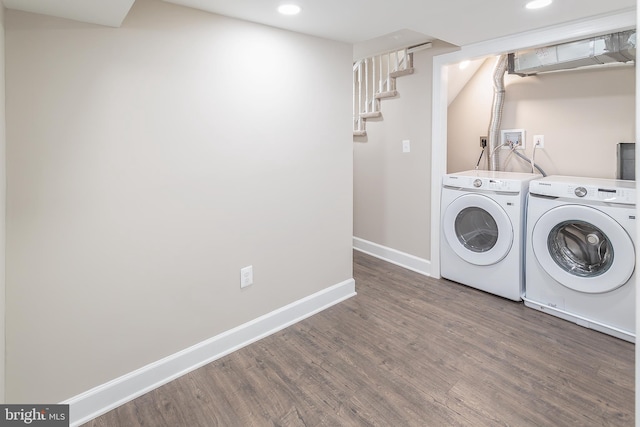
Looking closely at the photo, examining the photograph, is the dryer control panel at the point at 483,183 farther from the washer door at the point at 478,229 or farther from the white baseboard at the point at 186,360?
the white baseboard at the point at 186,360

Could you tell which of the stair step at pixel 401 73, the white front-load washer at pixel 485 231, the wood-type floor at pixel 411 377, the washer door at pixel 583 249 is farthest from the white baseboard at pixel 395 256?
the stair step at pixel 401 73

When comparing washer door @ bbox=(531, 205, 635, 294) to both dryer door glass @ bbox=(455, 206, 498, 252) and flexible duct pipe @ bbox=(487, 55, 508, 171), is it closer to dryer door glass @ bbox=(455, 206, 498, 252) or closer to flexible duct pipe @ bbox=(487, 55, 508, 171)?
dryer door glass @ bbox=(455, 206, 498, 252)

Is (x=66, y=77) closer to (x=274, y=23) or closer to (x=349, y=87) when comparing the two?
(x=274, y=23)

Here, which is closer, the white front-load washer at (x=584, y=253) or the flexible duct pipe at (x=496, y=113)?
the white front-load washer at (x=584, y=253)

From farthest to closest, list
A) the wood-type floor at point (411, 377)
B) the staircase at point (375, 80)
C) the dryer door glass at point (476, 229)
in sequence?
the staircase at point (375, 80) → the dryer door glass at point (476, 229) → the wood-type floor at point (411, 377)

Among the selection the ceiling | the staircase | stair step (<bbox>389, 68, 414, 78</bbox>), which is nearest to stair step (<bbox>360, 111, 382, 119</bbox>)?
the staircase

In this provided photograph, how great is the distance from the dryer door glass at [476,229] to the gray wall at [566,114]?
2.32 ft

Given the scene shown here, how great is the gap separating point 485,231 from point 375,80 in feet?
6.33

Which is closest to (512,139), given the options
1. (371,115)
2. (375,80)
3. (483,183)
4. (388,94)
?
(483,183)

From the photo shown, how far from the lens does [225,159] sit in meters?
2.06

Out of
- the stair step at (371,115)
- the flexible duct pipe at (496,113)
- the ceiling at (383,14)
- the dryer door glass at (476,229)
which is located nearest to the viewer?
the ceiling at (383,14)

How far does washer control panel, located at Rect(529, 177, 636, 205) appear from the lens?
2195 mm

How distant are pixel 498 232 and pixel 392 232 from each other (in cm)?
114

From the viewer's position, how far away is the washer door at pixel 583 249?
2.22 m
